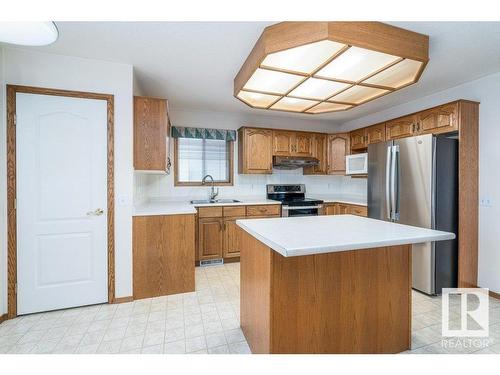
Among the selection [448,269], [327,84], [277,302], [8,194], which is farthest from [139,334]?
[448,269]

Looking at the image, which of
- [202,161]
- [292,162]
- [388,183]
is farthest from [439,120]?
[202,161]

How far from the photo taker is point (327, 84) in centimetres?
223

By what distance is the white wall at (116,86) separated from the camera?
7.22 ft

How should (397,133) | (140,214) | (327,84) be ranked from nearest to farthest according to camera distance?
1. (327,84)
2. (140,214)
3. (397,133)

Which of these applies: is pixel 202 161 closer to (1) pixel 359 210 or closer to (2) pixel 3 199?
(2) pixel 3 199

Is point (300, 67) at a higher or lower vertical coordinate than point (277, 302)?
higher

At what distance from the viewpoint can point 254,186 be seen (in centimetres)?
445

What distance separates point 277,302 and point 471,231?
2706 mm

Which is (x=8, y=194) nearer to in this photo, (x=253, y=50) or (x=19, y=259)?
(x=19, y=259)

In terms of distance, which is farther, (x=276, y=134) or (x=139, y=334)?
(x=276, y=134)

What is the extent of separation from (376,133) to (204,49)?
289cm

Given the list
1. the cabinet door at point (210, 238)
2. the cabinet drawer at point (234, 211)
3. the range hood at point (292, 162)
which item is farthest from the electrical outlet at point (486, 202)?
the cabinet door at point (210, 238)

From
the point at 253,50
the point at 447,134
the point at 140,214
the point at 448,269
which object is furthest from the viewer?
the point at 447,134

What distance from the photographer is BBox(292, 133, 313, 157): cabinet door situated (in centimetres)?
433
